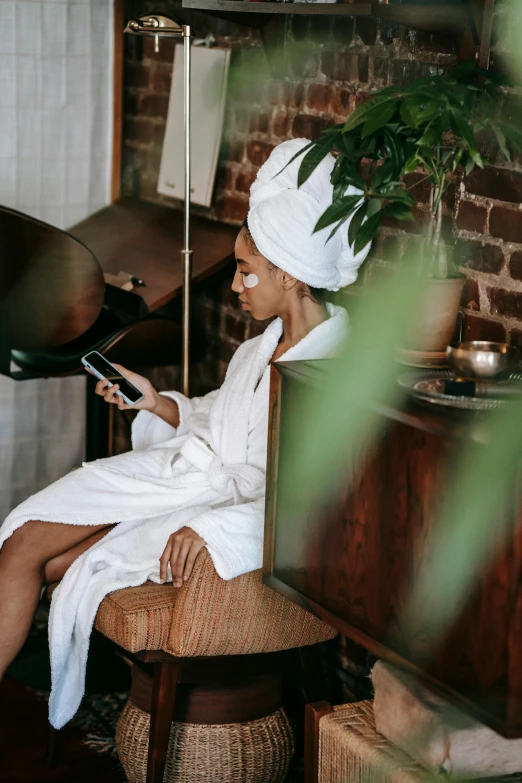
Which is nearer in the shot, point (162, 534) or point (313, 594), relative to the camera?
point (313, 594)

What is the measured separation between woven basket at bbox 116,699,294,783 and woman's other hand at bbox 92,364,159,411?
705 millimetres

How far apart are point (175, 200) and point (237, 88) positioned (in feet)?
1.76

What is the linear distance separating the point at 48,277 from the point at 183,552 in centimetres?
102

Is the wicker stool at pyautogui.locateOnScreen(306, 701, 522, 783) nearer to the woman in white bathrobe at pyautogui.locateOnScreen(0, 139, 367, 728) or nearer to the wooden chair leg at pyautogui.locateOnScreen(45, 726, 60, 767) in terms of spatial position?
the woman in white bathrobe at pyautogui.locateOnScreen(0, 139, 367, 728)

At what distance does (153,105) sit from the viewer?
3.79m

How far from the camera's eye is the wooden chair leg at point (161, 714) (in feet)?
7.65

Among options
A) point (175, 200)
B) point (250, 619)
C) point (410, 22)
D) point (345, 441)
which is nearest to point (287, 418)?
point (345, 441)

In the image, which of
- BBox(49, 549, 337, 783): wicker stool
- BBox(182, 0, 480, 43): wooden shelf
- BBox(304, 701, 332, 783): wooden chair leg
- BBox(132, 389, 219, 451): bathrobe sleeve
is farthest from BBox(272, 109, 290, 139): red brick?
BBox(304, 701, 332, 783): wooden chair leg

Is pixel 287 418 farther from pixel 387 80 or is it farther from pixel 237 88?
pixel 237 88

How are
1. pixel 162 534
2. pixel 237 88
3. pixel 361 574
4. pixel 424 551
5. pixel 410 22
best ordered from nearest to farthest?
pixel 424 551
pixel 361 574
pixel 410 22
pixel 162 534
pixel 237 88

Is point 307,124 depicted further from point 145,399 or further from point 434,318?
point 434,318

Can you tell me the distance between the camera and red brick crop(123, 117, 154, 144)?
Result: 12.6 ft

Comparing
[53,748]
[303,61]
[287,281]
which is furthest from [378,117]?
[53,748]

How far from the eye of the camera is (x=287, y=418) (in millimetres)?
2043
